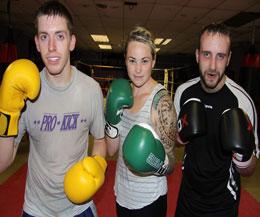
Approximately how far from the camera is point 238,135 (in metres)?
1.33

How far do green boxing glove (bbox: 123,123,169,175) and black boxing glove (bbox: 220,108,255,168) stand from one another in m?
0.32

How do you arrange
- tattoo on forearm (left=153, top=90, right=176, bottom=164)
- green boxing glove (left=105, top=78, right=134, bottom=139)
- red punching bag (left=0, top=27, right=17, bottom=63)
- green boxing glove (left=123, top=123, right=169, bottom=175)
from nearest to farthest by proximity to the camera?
1. green boxing glove (left=123, top=123, right=169, bottom=175)
2. tattoo on forearm (left=153, top=90, right=176, bottom=164)
3. green boxing glove (left=105, top=78, right=134, bottom=139)
4. red punching bag (left=0, top=27, right=17, bottom=63)

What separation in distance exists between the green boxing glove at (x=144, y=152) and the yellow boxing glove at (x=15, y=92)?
49 centimetres

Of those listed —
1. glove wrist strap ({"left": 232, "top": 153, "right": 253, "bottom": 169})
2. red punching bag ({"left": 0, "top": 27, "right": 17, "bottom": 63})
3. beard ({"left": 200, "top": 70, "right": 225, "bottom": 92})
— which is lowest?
glove wrist strap ({"left": 232, "top": 153, "right": 253, "bottom": 169})

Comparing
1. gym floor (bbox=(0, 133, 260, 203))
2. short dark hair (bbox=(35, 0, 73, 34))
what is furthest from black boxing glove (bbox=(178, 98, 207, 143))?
gym floor (bbox=(0, 133, 260, 203))

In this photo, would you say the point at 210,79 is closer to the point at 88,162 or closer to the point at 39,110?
the point at 88,162

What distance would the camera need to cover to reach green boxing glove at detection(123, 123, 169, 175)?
1.31m

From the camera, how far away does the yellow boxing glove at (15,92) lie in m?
1.21

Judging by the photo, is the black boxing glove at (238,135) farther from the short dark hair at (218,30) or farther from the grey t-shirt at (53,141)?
the grey t-shirt at (53,141)

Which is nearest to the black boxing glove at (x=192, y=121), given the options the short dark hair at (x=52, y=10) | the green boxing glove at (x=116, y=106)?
the green boxing glove at (x=116, y=106)

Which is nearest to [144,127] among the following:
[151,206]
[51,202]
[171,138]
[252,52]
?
[171,138]

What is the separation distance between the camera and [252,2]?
5.04m

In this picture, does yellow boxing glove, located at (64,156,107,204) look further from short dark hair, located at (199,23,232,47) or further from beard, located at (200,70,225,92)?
short dark hair, located at (199,23,232,47)

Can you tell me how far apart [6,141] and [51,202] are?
0.36 m
